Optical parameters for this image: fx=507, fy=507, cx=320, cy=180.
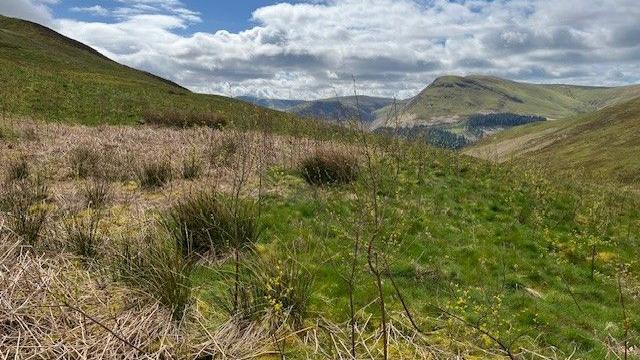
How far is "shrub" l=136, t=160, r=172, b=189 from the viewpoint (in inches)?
558

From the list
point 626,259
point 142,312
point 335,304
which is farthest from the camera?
point 626,259

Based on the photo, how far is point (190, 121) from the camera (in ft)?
92.8

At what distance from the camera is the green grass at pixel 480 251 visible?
8320 mm

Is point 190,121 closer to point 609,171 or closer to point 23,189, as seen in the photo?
point 23,189

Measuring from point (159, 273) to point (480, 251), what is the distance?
7.84 metres

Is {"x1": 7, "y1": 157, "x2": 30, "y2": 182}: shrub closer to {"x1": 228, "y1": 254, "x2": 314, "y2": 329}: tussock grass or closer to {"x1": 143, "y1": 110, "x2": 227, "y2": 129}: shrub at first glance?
{"x1": 228, "y1": 254, "x2": 314, "y2": 329}: tussock grass

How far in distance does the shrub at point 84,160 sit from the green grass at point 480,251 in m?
5.23

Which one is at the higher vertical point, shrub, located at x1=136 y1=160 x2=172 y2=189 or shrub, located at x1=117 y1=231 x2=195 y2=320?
shrub, located at x1=136 y1=160 x2=172 y2=189

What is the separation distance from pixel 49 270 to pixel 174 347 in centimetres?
196

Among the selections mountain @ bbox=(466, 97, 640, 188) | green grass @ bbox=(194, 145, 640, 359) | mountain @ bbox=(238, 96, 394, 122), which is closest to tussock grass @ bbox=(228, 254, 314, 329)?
green grass @ bbox=(194, 145, 640, 359)

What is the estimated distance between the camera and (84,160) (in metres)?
15.6

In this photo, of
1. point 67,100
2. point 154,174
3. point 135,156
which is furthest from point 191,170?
point 67,100

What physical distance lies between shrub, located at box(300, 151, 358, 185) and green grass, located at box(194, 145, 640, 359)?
1.72 feet

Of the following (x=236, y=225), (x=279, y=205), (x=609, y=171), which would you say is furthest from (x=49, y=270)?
(x=609, y=171)
